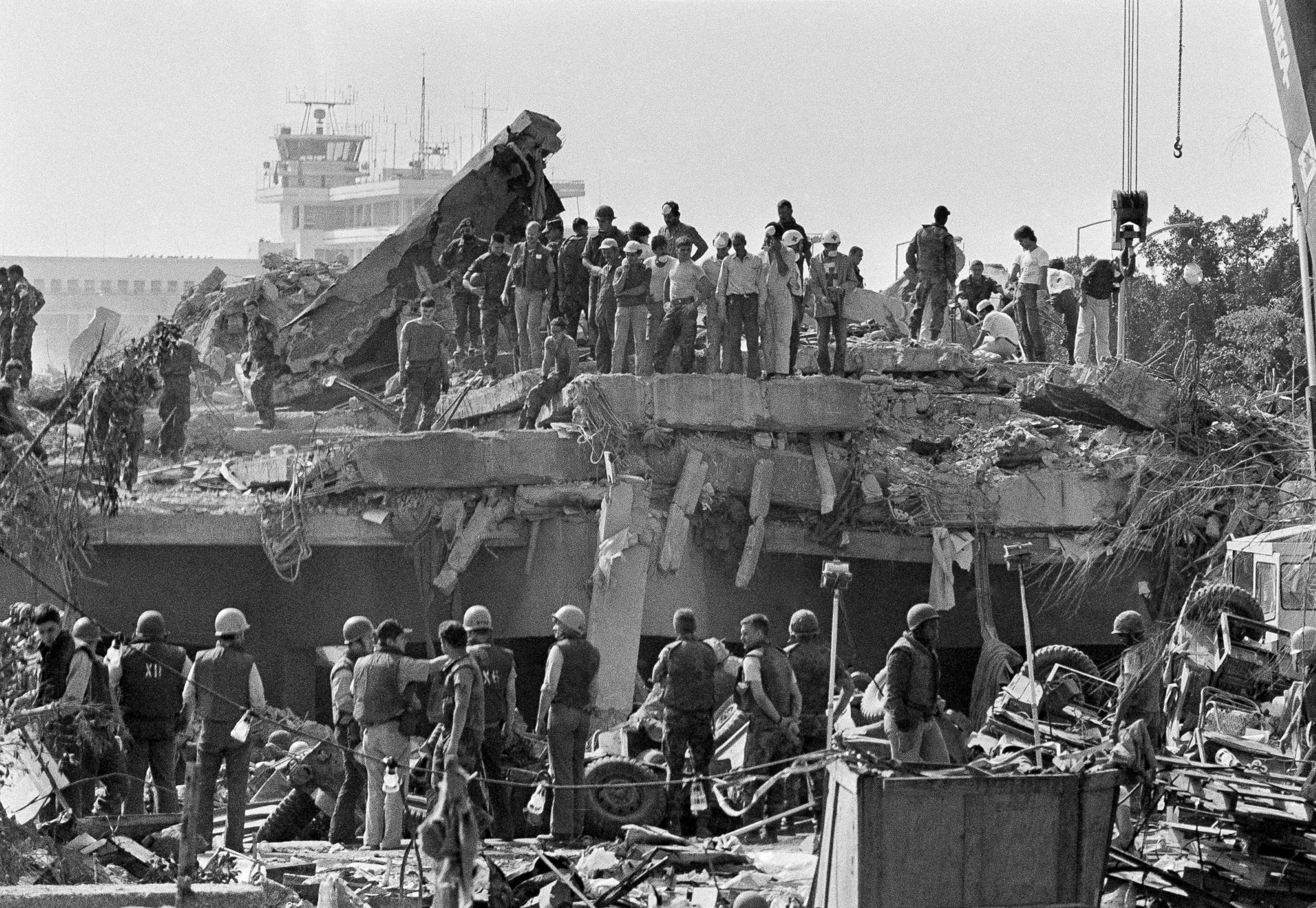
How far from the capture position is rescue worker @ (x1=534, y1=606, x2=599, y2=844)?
12.9m

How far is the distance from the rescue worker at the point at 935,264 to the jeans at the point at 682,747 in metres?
8.32

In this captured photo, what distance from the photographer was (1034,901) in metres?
9.38

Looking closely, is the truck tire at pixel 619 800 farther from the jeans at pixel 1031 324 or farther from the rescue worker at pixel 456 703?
the jeans at pixel 1031 324

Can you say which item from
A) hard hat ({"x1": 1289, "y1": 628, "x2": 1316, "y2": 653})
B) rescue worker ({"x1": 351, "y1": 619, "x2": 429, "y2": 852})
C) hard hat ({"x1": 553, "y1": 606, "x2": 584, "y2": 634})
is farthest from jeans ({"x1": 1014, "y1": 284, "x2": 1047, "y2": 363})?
rescue worker ({"x1": 351, "y1": 619, "x2": 429, "y2": 852})

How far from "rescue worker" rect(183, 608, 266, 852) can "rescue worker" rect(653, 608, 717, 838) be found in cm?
256

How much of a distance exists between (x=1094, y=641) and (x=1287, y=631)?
5.01 meters

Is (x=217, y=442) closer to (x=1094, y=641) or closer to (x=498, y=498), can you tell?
(x=498, y=498)

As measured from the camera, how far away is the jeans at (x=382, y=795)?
494 inches

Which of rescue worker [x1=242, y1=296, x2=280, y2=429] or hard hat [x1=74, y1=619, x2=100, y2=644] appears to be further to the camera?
rescue worker [x1=242, y1=296, x2=280, y2=429]

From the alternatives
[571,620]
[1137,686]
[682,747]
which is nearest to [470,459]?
[571,620]

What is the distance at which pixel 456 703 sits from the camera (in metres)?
12.0

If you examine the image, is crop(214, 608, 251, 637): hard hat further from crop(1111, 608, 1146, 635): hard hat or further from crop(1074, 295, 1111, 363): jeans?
crop(1074, 295, 1111, 363): jeans

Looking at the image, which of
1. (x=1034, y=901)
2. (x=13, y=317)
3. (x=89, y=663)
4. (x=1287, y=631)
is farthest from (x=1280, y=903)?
(x=13, y=317)

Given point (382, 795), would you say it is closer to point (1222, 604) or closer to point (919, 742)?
point (919, 742)
